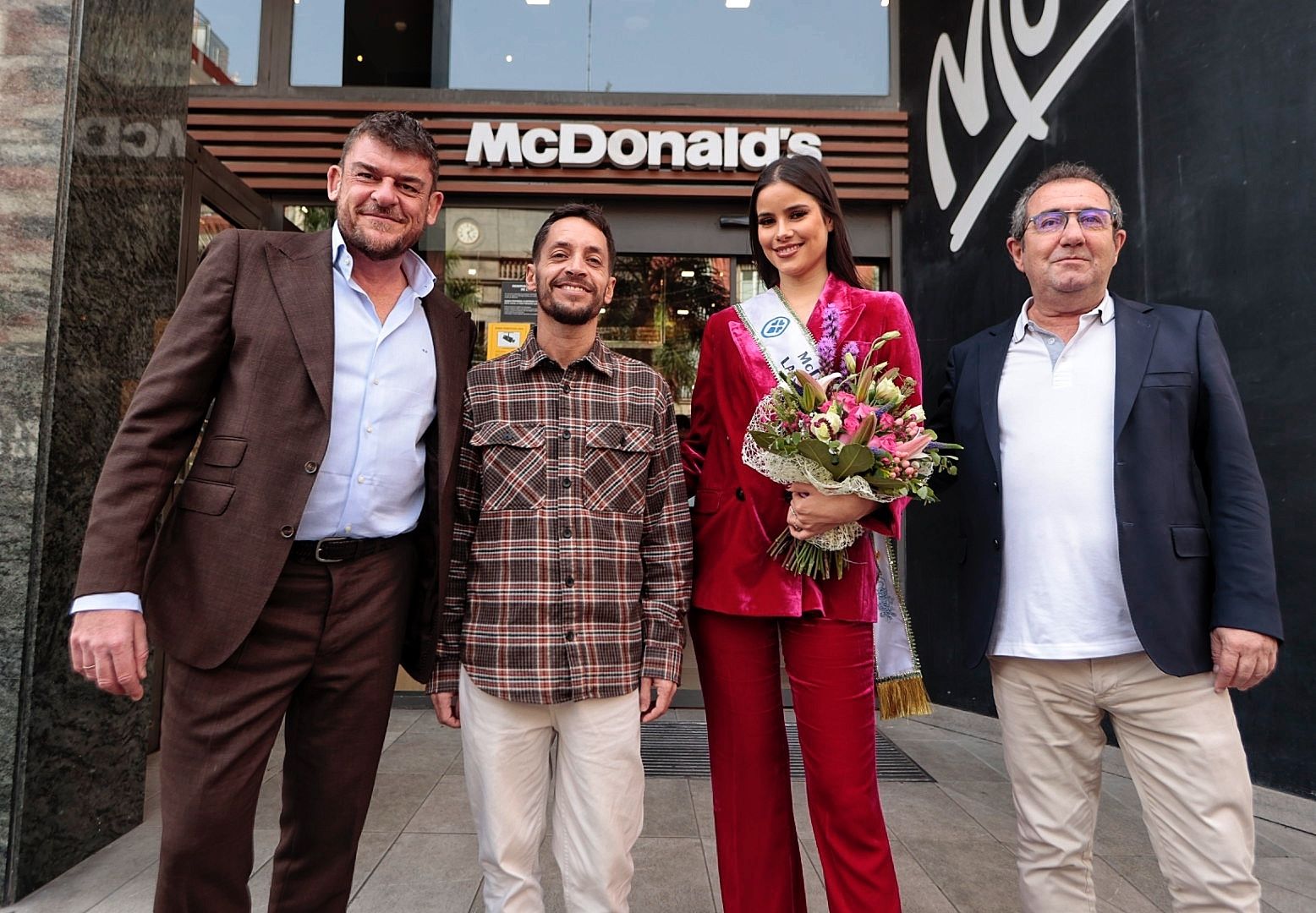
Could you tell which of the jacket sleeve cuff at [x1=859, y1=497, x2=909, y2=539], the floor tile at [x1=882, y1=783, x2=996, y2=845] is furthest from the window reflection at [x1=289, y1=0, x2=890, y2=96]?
the floor tile at [x1=882, y1=783, x2=996, y2=845]

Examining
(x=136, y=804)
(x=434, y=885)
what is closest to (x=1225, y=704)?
(x=434, y=885)

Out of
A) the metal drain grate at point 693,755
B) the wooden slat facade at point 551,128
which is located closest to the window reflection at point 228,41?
the wooden slat facade at point 551,128

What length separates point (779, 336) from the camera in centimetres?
235

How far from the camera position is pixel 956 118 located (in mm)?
5457

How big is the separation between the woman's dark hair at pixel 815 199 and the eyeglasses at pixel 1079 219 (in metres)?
0.54

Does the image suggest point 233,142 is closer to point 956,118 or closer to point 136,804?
point 136,804

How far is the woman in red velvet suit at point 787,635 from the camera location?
2.13 meters

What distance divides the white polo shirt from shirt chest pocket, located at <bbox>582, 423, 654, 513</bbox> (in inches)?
41.8

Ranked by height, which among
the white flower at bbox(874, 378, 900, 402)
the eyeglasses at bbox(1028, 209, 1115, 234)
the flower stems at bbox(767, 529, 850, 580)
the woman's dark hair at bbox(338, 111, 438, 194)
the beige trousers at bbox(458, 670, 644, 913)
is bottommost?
the beige trousers at bbox(458, 670, 644, 913)

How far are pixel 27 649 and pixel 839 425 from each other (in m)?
2.90

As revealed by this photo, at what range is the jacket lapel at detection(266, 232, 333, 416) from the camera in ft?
6.32

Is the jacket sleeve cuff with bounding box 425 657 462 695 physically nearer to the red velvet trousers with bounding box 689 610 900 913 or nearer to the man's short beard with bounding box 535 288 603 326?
the red velvet trousers with bounding box 689 610 900 913

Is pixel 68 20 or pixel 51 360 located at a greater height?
pixel 68 20

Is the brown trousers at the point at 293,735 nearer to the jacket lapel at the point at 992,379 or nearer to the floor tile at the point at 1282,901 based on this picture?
the jacket lapel at the point at 992,379
